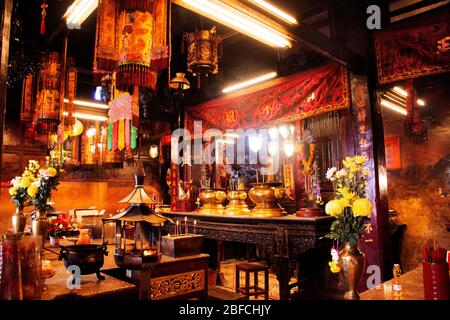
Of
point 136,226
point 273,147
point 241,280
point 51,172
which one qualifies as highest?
point 273,147

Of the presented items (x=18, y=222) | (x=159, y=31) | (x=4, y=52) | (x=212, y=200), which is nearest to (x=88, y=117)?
(x=212, y=200)

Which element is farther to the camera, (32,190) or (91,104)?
(91,104)

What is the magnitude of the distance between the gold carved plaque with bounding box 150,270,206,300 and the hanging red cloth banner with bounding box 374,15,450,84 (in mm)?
4284

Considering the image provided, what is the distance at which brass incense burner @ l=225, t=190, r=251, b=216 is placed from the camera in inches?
252

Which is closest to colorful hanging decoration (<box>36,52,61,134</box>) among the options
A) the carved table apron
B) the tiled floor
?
the carved table apron

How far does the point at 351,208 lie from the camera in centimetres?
249

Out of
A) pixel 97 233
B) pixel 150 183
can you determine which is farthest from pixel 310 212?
pixel 150 183

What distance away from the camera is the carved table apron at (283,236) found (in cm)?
489

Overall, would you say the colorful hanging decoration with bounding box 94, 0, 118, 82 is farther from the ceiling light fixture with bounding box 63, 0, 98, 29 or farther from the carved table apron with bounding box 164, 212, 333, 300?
→ the carved table apron with bounding box 164, 212, 333, 300

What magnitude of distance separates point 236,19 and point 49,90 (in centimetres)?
364

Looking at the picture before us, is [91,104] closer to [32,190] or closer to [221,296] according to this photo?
[32,190]

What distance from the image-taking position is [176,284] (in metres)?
3.56

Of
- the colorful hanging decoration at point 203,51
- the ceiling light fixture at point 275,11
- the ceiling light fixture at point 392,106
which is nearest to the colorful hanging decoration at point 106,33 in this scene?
the ceiling light fixture at point 275,11
